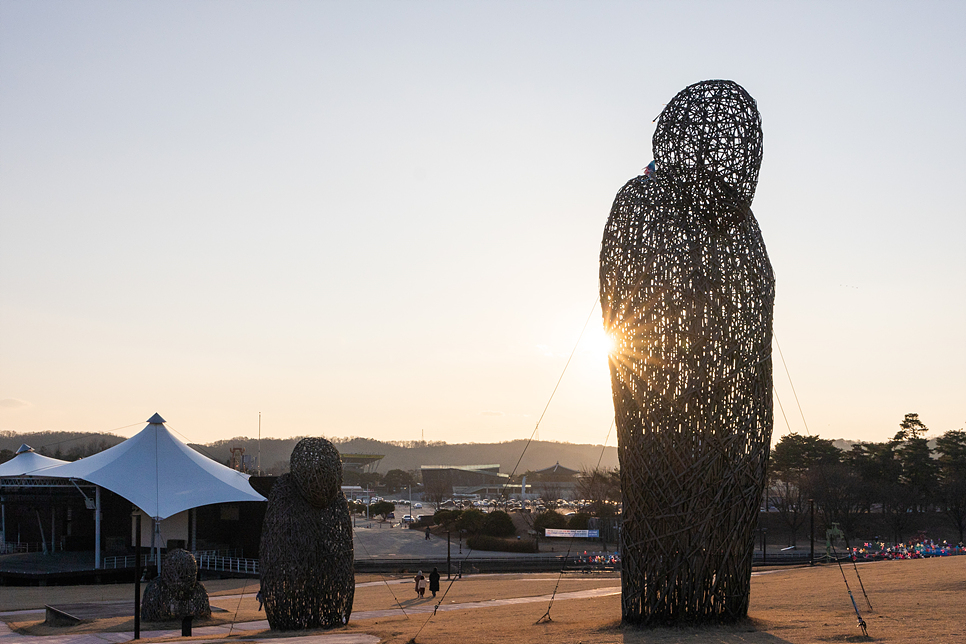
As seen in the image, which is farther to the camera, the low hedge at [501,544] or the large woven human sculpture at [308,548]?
the low hedge at [501,544]

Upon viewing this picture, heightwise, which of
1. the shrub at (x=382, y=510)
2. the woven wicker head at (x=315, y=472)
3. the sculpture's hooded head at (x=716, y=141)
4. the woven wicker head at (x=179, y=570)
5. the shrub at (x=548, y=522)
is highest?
the sculpture's hooded head at (x=716, y=141)

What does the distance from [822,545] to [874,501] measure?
526cm

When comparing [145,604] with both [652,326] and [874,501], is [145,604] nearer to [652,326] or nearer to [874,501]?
[652,326]

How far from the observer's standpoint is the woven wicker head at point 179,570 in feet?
63.9

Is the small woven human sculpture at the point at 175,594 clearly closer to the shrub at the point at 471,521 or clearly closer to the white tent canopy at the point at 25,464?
the white tent canopy at the point at 25,464

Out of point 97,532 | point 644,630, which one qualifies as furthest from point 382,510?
point 644,630

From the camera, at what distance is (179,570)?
1953 cm

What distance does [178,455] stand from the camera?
3666cm

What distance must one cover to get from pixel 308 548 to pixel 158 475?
22107mm

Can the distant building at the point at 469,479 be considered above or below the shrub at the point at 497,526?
below

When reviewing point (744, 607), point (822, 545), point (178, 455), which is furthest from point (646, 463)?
point (822, 545)

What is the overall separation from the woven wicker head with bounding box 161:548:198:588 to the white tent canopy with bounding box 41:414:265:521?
13.9 m

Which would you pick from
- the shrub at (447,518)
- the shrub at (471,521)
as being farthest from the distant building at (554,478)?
the shrub at (471,521)

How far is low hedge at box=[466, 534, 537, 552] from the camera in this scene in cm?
4599
